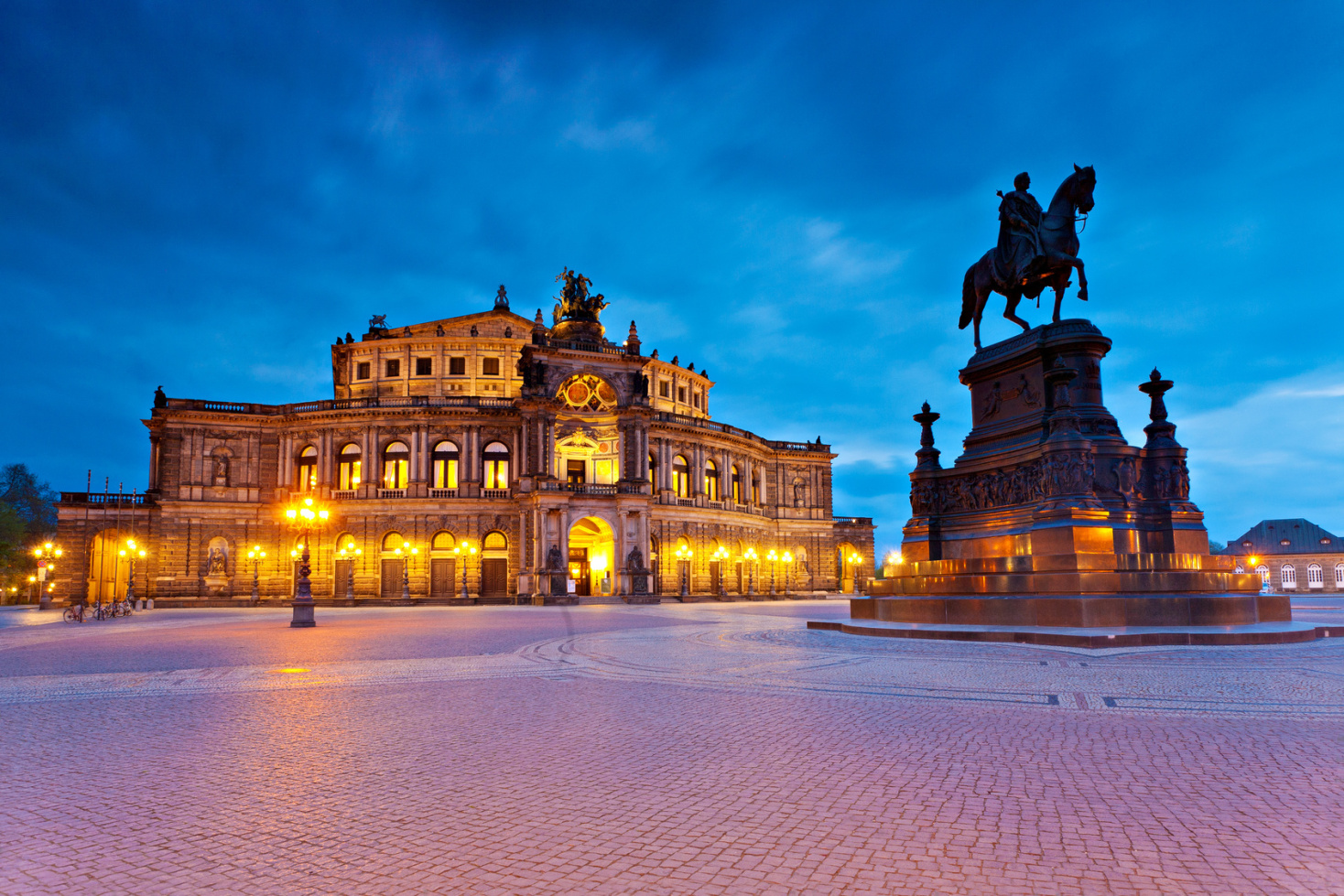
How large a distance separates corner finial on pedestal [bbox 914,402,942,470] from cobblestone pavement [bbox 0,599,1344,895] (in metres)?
10.3

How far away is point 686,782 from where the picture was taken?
6.34 m

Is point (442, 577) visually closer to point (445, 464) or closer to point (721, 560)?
point (445, 464)

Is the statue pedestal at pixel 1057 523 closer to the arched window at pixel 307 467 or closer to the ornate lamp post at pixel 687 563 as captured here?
the ornate lamp post at pixel 687 563

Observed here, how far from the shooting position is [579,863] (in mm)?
4574

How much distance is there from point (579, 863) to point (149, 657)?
15.9 meters

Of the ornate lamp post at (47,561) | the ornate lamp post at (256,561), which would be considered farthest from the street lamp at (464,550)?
the ornate lamp post at (47,561)

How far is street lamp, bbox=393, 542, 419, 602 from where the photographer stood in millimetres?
59031

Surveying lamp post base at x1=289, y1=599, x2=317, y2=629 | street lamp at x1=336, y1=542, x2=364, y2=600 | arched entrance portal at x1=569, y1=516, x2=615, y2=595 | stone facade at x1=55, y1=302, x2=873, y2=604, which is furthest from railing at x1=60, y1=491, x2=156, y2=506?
lamp post base at x1=289, y1=599, x2=317, y2=629

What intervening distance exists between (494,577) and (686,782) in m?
56.1

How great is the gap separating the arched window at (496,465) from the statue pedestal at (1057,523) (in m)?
44.1

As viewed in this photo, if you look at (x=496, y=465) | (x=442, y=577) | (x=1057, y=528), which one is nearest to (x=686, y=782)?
(x=1057, y=528)

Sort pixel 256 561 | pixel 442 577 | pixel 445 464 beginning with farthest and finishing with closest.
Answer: pixel 445 464
pixel 256 561
pixel 442 577

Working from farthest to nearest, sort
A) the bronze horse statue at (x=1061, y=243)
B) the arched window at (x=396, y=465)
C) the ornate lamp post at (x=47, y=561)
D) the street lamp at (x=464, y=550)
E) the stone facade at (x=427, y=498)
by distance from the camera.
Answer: the arched window at (x=396, y=465), the street lamp at (x=464, y=550), the stone facade at (x=427, y=498), the ornate lamp post at (x=47, y=561), the bronze horse statue at (x=1061, y=243)

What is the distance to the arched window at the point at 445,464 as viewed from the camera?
6247 cm
